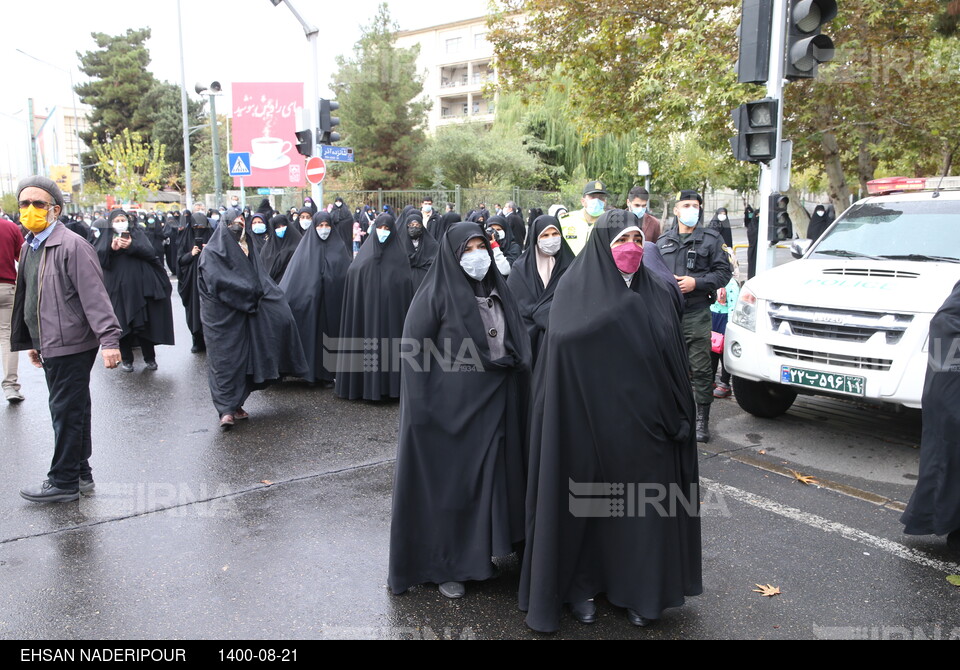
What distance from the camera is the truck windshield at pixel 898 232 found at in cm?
695

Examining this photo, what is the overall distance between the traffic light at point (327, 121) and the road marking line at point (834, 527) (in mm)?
11669

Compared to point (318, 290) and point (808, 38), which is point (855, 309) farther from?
point (318, 290)

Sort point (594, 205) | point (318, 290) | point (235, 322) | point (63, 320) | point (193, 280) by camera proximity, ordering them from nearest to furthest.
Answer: point (63, 320) → point (235, 322) → point (594, 205) → point (318, 290) → point (193, 280)

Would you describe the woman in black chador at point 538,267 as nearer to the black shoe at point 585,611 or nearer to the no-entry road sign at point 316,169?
the black shoe at point 585,611

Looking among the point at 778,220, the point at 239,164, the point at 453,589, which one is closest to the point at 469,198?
the point at 239,164

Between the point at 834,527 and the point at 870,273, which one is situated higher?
the point at 870,273

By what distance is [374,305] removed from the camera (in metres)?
8.78

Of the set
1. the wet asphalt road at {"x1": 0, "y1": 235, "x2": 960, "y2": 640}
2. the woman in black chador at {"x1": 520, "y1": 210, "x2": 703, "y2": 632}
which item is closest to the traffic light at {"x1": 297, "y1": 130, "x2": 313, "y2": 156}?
the wet asphalt road at {"x1": 0, "y1": 235, "x2": 960, "y2": 640}

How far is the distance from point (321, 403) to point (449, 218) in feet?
17.3

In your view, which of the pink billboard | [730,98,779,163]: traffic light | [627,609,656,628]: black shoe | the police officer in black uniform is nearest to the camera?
[627,609,656,628]: black shoe

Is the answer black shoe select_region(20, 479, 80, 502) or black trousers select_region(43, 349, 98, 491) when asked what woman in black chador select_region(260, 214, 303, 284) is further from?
black shoe select_region(20, 479, 80, 502)

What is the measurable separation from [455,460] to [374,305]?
4.84 metres

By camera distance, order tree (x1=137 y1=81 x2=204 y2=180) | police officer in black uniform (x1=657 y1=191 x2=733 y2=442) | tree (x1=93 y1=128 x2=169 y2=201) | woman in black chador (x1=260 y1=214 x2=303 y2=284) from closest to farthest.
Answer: police officer in black uniform (x1=657 y1=191 x2=733 y2=442) → woman in black chador (x1=260 y1=214 x2=303 y2=284) → tree (x1=93 y1=128 x2=169 y2=201) → tree (x1=137 y1=81 x2=204 y2=180)

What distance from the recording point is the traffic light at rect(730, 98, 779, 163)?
8.94 meters
